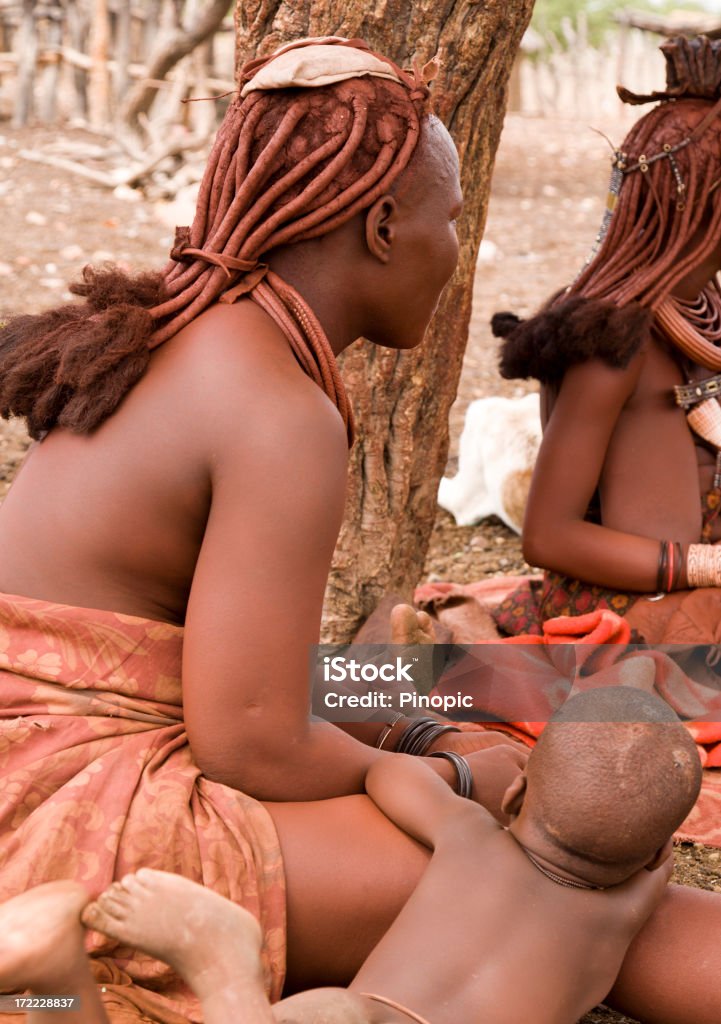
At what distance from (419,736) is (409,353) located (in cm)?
124

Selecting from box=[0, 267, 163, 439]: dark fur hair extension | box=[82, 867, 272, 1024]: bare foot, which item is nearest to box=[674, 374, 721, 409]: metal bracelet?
box=[0, 267, 163, 439]: dark fur hair extension

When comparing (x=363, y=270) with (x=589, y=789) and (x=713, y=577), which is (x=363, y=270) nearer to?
(x=589, y=789)

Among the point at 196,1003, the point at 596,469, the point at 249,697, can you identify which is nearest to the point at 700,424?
the point at 596,469

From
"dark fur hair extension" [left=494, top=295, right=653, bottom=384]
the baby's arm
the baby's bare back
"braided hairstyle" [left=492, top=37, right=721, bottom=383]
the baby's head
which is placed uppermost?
"braided hairstyle" [left=492, top=37, right=721, bottom=383]

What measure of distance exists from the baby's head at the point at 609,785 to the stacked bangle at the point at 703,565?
134 centimetres

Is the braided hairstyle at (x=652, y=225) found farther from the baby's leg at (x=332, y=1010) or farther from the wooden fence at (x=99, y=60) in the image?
the wooden fence at (x=99, y=60)

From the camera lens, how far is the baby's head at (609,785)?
198 centimetres

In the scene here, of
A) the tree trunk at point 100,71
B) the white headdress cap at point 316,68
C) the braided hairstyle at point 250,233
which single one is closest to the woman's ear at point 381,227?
the braided hairstyle at point 250,233

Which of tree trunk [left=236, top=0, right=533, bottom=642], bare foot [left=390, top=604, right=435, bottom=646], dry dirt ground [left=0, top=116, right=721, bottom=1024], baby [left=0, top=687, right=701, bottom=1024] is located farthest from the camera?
dry dirt ground [left=0, top=116, right=721, bottom=1024]

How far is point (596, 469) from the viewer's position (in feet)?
11.1

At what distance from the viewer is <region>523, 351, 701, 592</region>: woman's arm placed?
337 centimetres

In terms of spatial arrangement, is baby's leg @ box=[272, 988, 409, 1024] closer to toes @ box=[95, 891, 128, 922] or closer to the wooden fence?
toes @ box=[95, 891, 128, 922]

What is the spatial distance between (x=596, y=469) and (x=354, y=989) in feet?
5.91

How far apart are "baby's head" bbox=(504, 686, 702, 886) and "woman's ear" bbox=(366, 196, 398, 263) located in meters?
0.83
